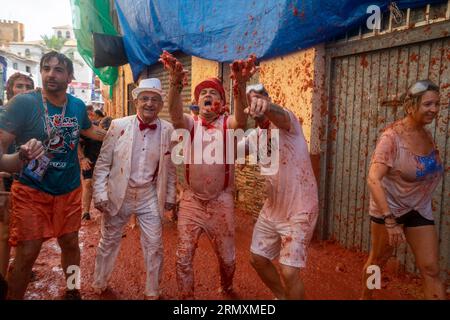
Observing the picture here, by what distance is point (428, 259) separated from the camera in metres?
2.70

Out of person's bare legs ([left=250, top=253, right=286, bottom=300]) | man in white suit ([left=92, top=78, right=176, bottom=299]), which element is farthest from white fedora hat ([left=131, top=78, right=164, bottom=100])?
person's bare legs ([left=250, top=253, right=286, bottom=300])

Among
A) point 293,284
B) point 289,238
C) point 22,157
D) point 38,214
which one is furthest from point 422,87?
point 38,214

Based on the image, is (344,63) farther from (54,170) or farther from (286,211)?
(54,170)

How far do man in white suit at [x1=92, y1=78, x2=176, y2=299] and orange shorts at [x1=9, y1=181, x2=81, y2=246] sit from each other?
319 millimetres

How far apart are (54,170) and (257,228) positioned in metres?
1.75

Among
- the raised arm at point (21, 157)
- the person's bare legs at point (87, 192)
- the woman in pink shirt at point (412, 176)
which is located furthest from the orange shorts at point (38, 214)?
the person's bare legs at point (87, 192)

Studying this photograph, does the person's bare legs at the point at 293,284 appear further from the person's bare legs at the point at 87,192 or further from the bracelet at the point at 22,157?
the person's bare legs at the point at 87,192

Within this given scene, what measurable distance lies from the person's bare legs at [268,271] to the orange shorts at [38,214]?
1618 millimetres

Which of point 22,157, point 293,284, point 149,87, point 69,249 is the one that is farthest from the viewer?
point 149,87

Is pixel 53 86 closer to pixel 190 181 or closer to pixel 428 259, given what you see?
pixel 190 181

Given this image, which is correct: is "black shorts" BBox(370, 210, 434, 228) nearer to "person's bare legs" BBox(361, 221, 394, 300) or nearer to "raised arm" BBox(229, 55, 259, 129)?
"person's bare legs" BBox(361, 221, 394, 300)

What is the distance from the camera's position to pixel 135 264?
4.51 m

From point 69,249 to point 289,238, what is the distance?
198cm

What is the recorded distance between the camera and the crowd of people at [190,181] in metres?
2.74
